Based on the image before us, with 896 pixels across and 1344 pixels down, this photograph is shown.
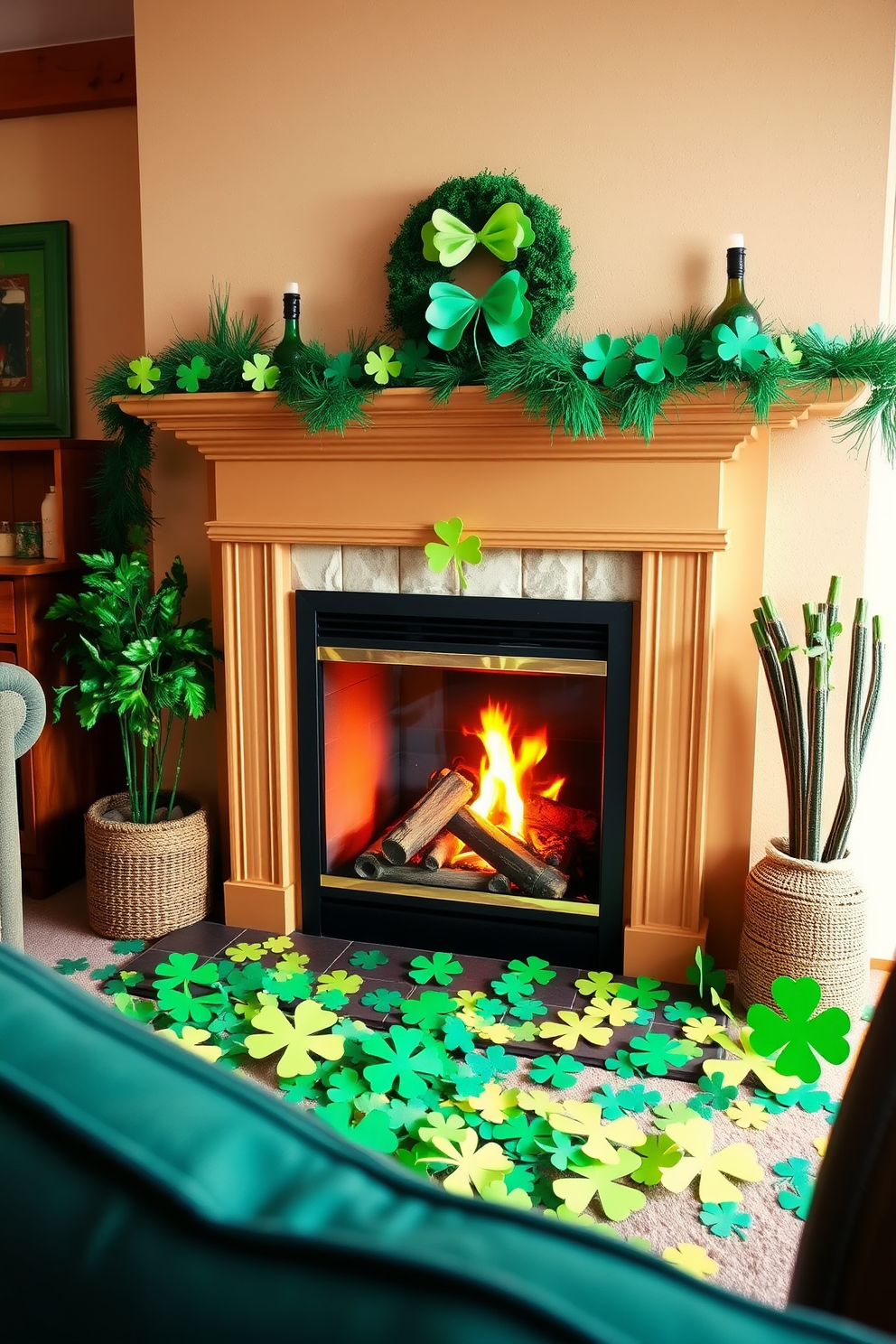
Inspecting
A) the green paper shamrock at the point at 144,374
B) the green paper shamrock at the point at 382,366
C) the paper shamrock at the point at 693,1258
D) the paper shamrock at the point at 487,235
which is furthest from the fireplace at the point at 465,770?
the paper shamrock at the point at 693,1258

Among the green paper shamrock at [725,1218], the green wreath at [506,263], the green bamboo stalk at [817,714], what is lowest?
the green paper shamrock at [725,1218]

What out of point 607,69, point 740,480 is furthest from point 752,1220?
point 607,69

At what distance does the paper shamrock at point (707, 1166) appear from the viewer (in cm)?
186

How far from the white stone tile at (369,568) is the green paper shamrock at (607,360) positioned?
632 mm

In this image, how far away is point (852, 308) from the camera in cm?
234

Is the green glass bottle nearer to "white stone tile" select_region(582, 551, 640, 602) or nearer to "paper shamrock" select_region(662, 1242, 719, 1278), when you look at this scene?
"white stone tile" select_region(582, 551, 640, 602)

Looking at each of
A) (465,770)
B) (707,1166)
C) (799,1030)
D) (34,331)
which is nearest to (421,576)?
(465,770)

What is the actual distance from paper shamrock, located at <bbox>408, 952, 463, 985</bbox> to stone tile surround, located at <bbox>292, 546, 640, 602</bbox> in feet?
2.83

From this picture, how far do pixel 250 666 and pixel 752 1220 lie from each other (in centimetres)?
165

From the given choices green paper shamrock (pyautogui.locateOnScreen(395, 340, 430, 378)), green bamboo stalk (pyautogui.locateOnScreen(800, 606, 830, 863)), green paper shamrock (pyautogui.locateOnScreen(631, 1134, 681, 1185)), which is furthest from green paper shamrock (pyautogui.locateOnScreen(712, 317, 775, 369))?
green paper shamrock (pyautogui.locateOnScreen(631, 1134, 681, 1185))

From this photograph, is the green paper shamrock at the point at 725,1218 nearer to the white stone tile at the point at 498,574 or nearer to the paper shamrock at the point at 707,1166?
the paper shamrock at the point at 707,1166

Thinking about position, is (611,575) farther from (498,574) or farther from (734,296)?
(734,296)

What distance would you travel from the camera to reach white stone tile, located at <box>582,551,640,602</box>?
2.48 meters

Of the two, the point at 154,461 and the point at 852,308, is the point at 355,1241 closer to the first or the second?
the point at 852,308
